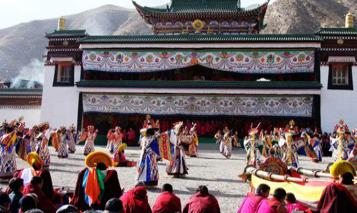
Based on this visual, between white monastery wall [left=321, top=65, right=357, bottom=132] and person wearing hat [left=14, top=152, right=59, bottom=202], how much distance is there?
21.4 metres

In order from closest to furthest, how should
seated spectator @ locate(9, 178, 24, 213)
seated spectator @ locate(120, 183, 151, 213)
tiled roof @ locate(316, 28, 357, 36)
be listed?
seated spectator @ locate(9, 178, 24, 213) < seated spectator @ locate(120, 183, 151, 213) < tiled roof @ locate(316, 28, 357, 36)

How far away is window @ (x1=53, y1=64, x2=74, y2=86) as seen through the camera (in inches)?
1117

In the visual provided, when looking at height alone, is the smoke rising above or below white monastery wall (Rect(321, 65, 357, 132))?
above

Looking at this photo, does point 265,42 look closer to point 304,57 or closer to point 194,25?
point 304,57

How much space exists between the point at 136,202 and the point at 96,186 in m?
0.96

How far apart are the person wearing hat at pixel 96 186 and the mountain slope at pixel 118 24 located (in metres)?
72.1

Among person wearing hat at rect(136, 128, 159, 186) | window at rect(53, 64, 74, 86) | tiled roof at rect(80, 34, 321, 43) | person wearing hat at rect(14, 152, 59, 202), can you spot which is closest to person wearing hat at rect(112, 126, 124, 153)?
person wearing hat at rect(136, 128, 159, 186)

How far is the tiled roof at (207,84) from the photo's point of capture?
25.0m

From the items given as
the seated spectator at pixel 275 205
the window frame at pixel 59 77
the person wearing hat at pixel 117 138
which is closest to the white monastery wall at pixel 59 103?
the window frame at pixel 59 77

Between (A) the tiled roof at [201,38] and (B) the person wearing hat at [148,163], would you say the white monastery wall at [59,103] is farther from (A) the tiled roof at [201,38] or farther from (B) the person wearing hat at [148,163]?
(B) the person wearing hat at [148,163]

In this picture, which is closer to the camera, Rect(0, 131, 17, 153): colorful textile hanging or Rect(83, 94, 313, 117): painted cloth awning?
Rect(0, 131, 17, 153): colorful textile hanging

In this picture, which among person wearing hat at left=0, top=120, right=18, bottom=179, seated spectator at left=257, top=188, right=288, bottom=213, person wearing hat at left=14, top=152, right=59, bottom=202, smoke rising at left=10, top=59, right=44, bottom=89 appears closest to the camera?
seated spectator at left=257, top=188, right=288, bottom=213

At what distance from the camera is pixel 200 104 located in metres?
26.1

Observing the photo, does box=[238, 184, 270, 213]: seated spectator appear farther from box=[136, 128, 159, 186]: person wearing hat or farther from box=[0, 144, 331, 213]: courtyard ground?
box=[136, 128, 159, 186]: person wearing hat
